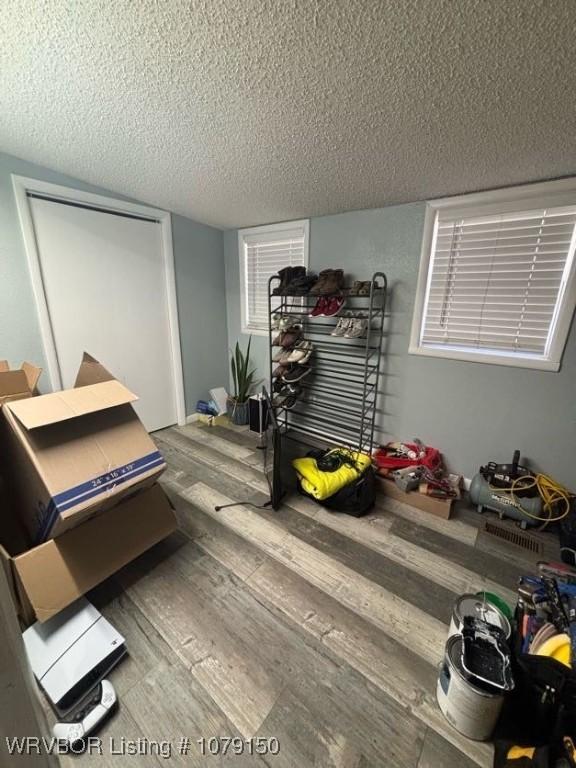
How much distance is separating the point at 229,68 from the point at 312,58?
292 mm

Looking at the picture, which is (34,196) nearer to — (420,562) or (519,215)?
(519,215)

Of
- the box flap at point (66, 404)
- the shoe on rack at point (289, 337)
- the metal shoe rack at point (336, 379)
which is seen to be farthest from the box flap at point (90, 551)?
the shoe on rack at point (289, 337)

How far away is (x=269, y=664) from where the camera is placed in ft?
3.63

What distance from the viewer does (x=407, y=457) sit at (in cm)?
219

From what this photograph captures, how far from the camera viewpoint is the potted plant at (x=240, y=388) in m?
3.12

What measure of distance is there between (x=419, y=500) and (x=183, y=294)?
105 inches

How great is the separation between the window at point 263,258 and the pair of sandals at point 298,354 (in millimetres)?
594

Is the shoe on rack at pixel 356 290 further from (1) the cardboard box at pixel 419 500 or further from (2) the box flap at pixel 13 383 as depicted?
(2) the box flap at pixel 13 383

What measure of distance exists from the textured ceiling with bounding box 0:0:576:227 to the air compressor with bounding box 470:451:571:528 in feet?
5.57

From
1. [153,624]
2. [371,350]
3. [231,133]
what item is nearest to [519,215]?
[371,350]

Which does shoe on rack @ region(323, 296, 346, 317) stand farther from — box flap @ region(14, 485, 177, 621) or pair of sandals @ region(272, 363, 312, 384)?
box flap @ region(14, 485, 177, 621)

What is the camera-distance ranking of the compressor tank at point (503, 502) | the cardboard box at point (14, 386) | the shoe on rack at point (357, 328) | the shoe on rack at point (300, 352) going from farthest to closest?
the shoe on rack at point (300, 352) → the shoe on rack at point (357, 328) → the compressor tank at point (503, 502) → the cardboard box at point (14, 386)

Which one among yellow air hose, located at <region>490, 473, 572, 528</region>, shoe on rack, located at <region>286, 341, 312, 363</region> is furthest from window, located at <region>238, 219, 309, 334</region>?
yellow air hose, located at <region>490, 473, 572, 528</region>

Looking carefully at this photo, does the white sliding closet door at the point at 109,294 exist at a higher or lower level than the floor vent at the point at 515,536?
higher
